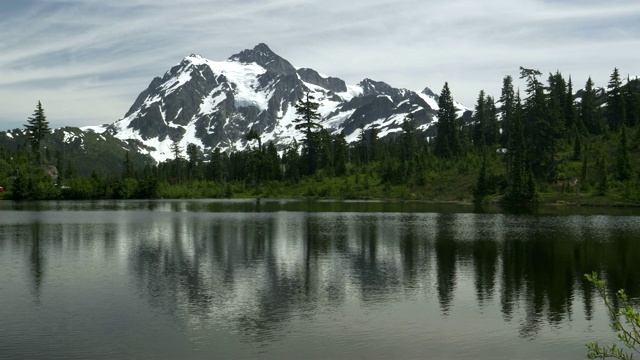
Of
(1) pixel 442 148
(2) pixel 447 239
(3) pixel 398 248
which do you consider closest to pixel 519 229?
(2) pixel 447 239

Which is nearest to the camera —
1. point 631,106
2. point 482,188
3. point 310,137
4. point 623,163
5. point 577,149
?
point 623,163

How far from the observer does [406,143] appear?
18900cm

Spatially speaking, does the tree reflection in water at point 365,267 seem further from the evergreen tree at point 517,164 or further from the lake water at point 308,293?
the evergreen tree at point 517,164

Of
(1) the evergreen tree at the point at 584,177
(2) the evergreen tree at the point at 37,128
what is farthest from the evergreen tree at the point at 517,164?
(2) the evergreen tree at the point at 37,128

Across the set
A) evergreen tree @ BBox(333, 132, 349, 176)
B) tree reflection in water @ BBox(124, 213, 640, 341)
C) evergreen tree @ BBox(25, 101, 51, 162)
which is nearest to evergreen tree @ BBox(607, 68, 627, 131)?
evergreen tree @ BBox(333, 132, 349, 176)

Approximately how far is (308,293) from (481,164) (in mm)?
132567

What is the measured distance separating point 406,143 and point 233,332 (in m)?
165

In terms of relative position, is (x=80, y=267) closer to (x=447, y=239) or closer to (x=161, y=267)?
(x=161, y=267)

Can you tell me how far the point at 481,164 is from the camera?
16112 cm

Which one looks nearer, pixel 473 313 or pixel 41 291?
pixel 473 313

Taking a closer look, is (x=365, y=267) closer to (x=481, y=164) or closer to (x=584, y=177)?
(x=584, y=177)

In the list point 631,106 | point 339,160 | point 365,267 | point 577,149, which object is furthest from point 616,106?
point 365,267

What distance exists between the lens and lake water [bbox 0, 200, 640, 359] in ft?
87.9

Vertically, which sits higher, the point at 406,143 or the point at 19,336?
the point at 406,143
